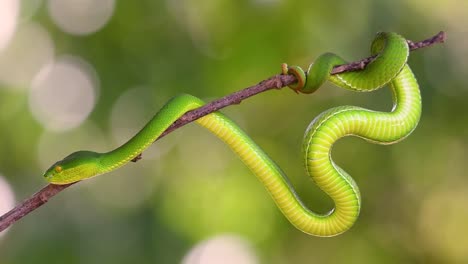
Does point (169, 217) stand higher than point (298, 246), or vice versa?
point (169, 217)

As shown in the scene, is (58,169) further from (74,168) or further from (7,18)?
(7,18)

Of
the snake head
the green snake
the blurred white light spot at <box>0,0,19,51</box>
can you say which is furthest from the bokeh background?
the snake head

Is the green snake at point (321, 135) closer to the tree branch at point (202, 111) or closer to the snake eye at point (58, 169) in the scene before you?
the snake eye at point (58, 169)

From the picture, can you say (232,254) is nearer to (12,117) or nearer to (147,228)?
(147,228)

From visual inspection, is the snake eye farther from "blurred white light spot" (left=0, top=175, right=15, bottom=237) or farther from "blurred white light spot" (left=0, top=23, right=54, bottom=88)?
"blurred white light spot" (left=0, top=23, right=54, bottom=88)

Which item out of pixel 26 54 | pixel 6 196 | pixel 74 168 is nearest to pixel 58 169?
pixel 74 168

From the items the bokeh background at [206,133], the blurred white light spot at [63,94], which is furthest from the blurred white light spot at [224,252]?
the blurred white light spot at [63,94]

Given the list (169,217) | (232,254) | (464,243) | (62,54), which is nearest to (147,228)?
(169,217)
